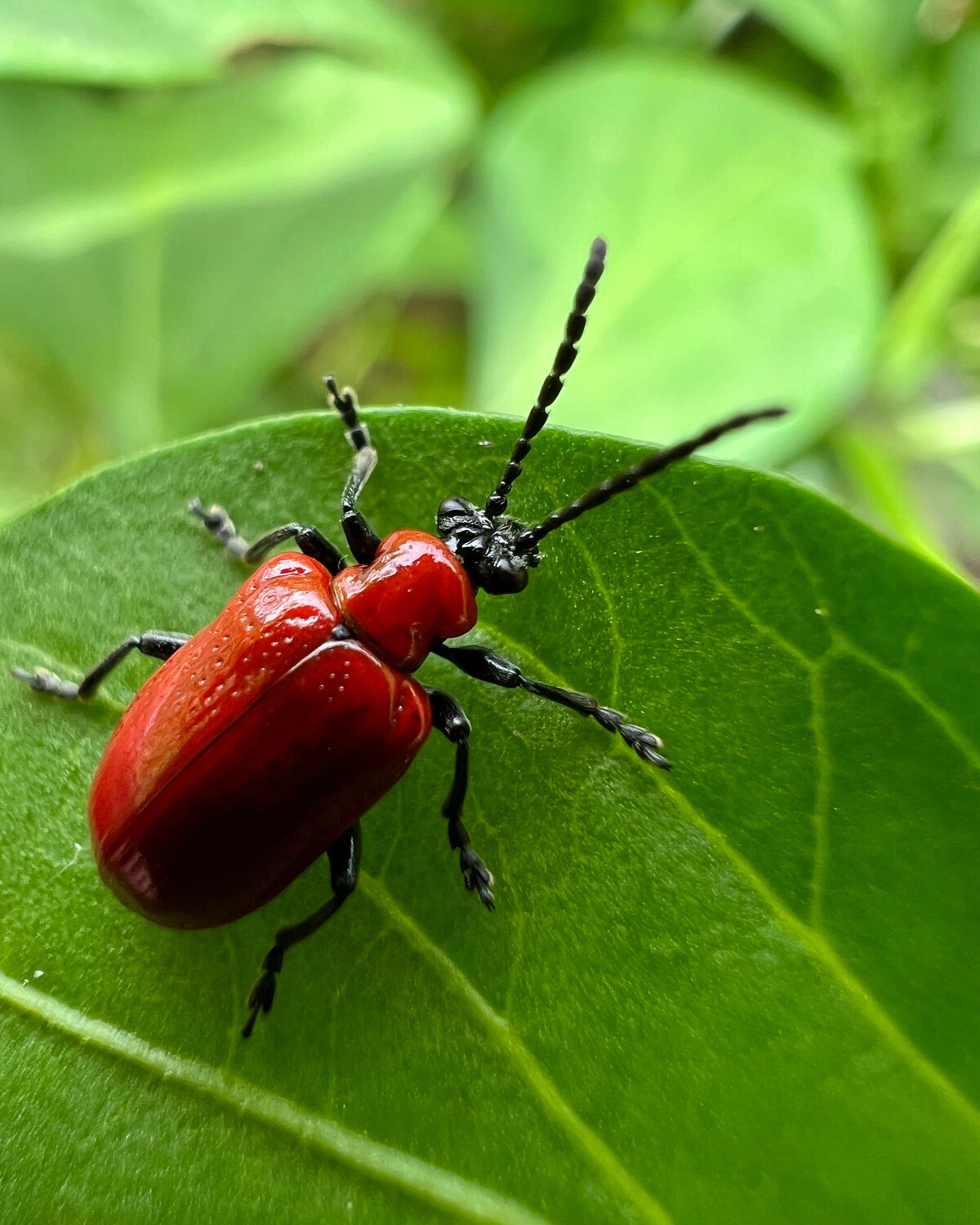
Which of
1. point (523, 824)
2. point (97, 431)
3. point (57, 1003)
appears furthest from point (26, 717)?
point (97, 431)

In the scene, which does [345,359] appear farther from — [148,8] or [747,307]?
[747,307]

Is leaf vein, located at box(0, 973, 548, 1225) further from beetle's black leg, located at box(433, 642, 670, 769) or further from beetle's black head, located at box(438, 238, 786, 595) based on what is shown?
beetle's black head, located at box(438, 238, 786, 595)

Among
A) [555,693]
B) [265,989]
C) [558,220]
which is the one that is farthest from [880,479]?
[265,989]

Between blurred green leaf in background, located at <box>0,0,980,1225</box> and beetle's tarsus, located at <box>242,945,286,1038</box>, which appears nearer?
blurred green leaf in background, located at <box>0,0,980,1225</box>

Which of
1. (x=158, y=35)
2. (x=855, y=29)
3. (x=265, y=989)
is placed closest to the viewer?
Answer: (x=265, y=989)

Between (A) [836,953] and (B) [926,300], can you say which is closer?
(A) [836,953]

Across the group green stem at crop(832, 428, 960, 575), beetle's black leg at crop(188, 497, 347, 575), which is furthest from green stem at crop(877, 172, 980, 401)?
beetle's black leg at crop(188, 497, 347, 575)

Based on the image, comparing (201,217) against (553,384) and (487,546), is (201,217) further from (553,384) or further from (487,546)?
(487,546)
